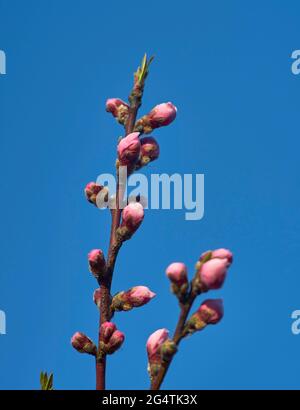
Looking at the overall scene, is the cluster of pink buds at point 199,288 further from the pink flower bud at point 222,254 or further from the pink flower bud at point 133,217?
the pink flower bud at point 133,217

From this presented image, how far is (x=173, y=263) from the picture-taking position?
6.69ft

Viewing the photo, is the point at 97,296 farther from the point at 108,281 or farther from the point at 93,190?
the point at 93,190

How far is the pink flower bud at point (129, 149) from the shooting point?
2761 mm

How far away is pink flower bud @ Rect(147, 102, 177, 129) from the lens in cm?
302

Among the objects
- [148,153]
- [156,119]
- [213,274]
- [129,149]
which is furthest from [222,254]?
[156,119]

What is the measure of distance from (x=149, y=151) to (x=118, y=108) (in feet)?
1.22

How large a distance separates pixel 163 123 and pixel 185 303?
4.32 ft

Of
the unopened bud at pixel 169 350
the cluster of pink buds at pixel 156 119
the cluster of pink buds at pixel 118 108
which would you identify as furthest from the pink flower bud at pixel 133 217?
the unopened bud at pixel 169 350

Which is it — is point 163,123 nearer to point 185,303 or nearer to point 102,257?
point 102,257

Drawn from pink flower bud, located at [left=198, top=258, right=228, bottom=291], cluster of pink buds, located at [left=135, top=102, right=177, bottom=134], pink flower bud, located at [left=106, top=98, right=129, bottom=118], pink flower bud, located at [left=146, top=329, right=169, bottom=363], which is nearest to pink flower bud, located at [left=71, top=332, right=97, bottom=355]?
pink flower bud, located at [left=146, top=329, right=169, bottom=363]

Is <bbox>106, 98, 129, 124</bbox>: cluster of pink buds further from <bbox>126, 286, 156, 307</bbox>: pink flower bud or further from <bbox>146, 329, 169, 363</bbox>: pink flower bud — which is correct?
<bbox>146, 329, 169, 363</bbox>: pink flower bud

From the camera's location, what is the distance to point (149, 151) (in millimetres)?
2939
